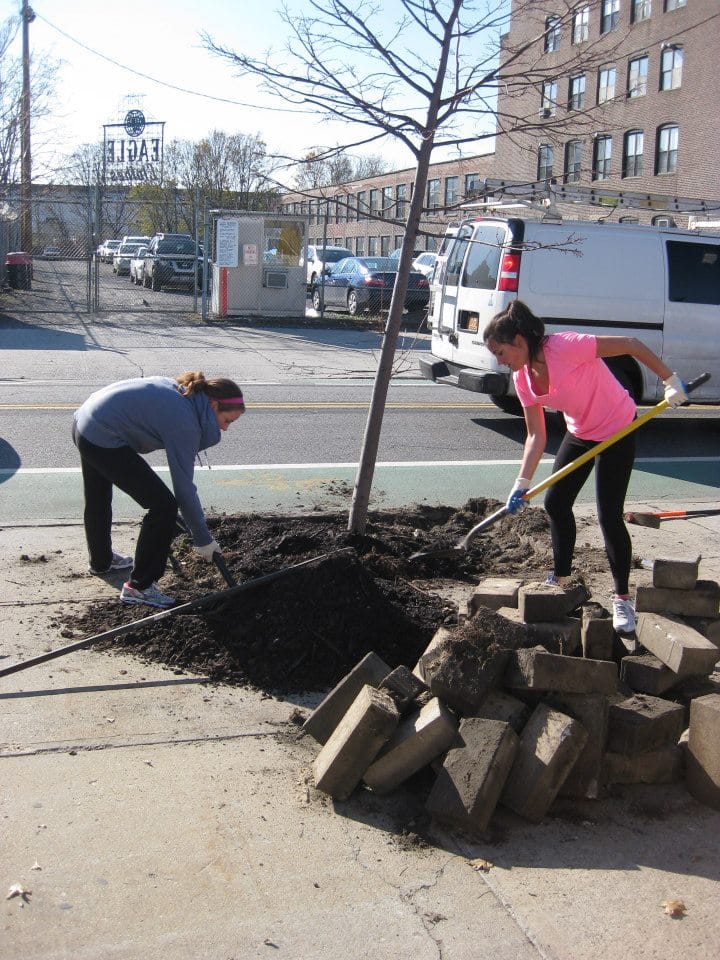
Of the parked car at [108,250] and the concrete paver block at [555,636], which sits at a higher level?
the parked car at [108,250]

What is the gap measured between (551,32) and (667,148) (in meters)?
37.3

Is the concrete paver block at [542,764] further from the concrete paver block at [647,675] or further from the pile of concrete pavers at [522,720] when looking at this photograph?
the concrete paver block at [647,675]

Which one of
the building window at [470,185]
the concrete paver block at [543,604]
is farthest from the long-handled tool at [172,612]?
the building window at [470,185]

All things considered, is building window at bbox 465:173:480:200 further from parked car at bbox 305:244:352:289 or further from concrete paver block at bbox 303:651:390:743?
parked car at bbox 305:244:352:289

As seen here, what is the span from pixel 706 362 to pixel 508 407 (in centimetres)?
236

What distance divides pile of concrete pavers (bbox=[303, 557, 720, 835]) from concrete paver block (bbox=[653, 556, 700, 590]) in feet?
0.97

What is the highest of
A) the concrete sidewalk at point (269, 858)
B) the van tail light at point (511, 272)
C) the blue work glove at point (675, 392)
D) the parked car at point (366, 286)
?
the parked car at point (366, 286)

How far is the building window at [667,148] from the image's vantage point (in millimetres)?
38781

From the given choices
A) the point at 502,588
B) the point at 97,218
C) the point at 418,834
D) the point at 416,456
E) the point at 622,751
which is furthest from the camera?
the point at 97,218

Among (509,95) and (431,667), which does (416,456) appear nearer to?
(509,95)

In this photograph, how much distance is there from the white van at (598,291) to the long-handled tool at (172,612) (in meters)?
5.71

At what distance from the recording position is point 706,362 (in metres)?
10.9

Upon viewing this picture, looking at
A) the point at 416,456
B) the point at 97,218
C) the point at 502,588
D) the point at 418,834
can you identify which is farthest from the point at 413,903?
the point at 97,218

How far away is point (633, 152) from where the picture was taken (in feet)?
134
